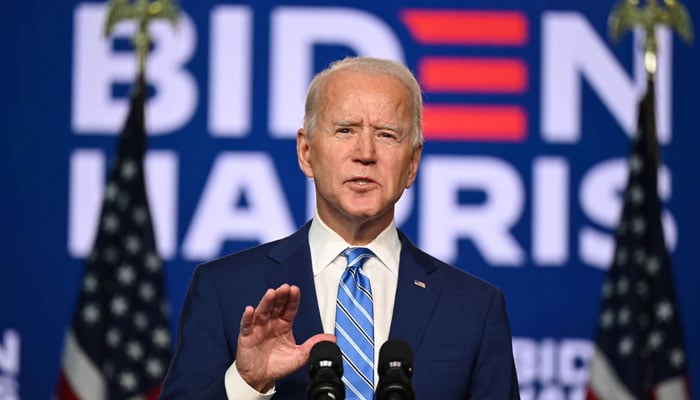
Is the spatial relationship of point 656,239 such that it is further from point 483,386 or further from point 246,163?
point 483,386

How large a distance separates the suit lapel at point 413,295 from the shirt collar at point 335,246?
0.02 m

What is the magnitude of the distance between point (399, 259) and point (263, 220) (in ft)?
10.8

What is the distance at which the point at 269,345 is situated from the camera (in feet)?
6.78

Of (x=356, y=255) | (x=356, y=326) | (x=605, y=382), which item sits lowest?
(x=605, y=382)

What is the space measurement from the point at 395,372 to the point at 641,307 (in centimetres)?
367

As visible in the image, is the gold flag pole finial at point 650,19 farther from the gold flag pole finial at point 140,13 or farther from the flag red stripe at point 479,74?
the gold flag pole finial at point 140,13

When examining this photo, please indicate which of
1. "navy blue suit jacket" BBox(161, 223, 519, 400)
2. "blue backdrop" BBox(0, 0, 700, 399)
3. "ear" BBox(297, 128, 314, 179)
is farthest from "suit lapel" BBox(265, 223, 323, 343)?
"blue backdrop" BBox(0, 0, 700, 399)

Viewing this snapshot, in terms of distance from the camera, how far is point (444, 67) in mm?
5812

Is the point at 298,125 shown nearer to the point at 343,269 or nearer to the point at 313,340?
the point at 343,269

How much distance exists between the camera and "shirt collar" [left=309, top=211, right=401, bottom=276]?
7.96ft

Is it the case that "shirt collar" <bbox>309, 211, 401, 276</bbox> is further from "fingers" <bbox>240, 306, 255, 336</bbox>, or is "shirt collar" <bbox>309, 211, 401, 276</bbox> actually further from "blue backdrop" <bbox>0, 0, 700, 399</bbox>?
Answer: "blue backdrop" <bbox>0, 0, 700, 399</bbox>

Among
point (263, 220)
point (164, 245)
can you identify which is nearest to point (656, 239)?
point (263, 220)

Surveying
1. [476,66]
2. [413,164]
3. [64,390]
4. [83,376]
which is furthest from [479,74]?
[413,164]

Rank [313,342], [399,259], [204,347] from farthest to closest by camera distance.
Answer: [399,259], [204,347], [313,342]
